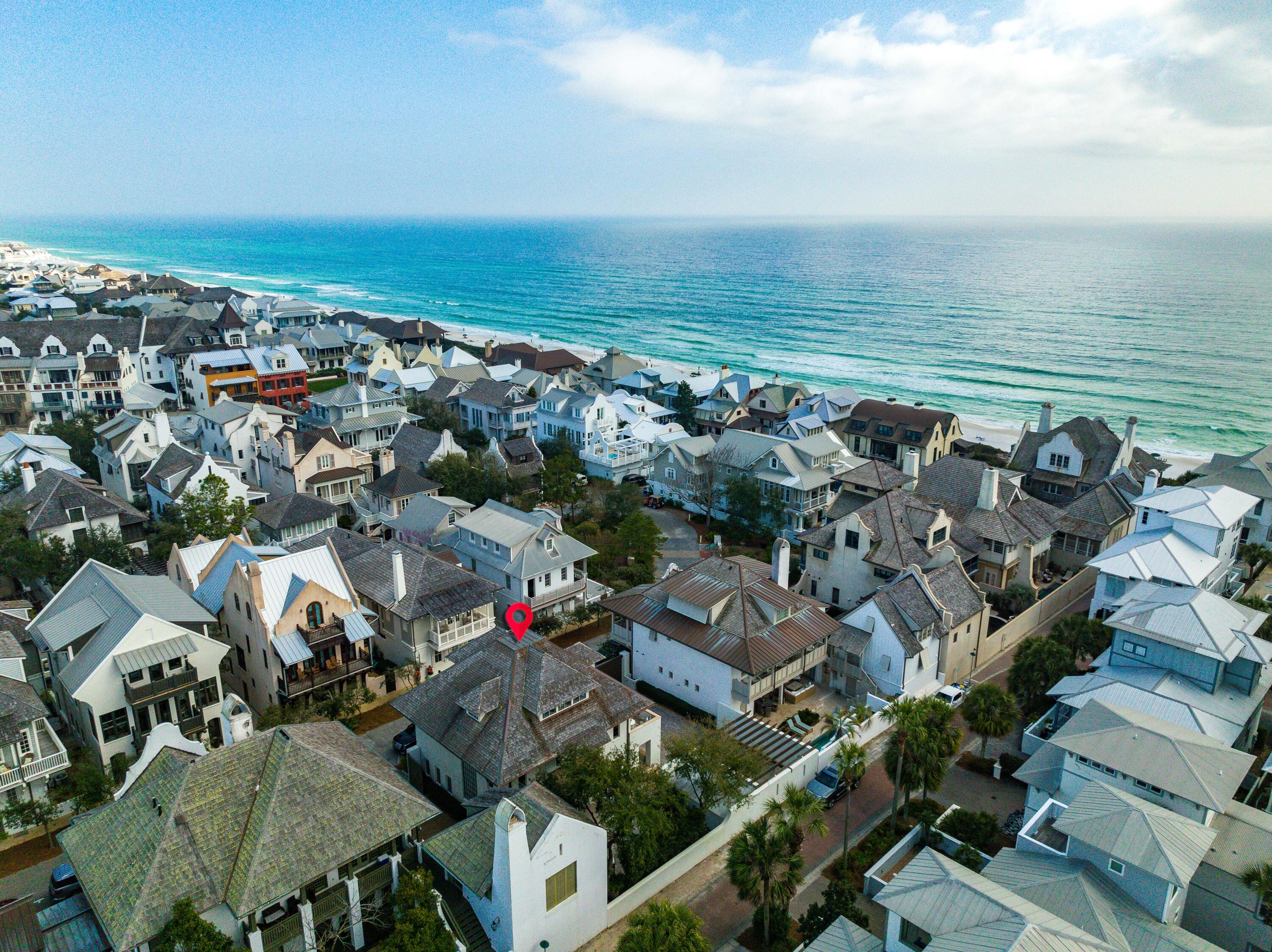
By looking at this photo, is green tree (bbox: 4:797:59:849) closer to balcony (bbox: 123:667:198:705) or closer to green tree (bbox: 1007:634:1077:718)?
balcony (bbox: 123:667:198:705)

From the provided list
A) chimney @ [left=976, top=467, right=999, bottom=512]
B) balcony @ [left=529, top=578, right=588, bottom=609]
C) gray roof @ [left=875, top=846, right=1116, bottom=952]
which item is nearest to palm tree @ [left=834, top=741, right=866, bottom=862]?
gray roof @ [left=875, top=846, right=1116, bottom=952]

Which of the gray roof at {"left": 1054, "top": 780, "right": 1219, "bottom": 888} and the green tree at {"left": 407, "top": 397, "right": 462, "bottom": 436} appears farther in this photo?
the green tree at {"left": 407, "top": 397, "right": 462, "bottom": 436}

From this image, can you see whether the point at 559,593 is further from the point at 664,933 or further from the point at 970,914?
the point at 970,914

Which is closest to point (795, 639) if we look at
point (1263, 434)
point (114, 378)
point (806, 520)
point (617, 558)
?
point (617, 558)

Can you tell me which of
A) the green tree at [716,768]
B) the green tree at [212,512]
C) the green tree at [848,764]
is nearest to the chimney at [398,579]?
the green tree at [212,512]

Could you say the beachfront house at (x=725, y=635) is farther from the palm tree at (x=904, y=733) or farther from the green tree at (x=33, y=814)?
the green tree at (x=33, y=814)
